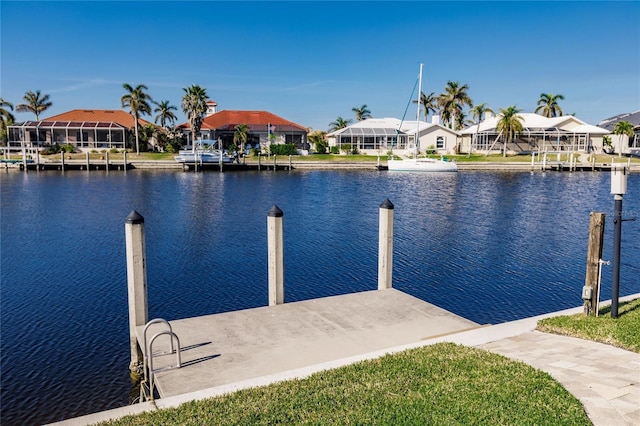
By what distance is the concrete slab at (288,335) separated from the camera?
23.6ft

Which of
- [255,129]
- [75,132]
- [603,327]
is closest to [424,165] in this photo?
[255,129]

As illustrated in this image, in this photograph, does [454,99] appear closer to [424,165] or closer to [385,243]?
[424,165]

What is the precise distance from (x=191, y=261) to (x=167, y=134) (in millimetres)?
69295

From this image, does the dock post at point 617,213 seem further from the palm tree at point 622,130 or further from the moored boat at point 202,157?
the palm tree at point 622,130

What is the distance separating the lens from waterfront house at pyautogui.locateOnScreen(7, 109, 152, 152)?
7294 cm

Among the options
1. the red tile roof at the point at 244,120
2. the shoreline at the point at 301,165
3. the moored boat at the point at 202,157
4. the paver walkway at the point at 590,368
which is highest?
the red tile roof at the point at 244,120

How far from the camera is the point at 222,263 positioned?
1777cm

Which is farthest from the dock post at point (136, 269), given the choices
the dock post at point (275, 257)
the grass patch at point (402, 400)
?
the grass patch at point (402, 400)

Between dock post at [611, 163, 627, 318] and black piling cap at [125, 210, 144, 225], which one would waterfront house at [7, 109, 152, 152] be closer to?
black piling cap at [125, 210, 144, 225]

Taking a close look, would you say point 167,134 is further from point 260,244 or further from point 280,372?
point 280,372

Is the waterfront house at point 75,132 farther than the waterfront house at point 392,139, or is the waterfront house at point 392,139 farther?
the waterfront house at point 392,139

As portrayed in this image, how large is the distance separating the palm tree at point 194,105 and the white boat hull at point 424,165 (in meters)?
30.7

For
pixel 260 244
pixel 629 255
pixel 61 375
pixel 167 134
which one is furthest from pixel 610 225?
pixel 167 134

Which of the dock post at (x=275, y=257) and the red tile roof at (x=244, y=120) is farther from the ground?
the red tile roof at (x=244, y=120)
